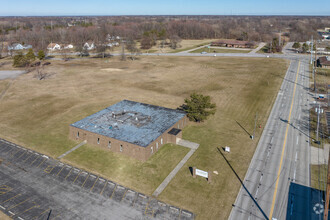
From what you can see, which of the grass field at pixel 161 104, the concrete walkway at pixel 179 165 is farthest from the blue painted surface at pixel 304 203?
the concrete walkway at pixel 179 165

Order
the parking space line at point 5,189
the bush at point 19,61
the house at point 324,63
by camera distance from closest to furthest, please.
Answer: the parking space line at point 5,189 < the house at point 324,63 < the bush at point 19,61

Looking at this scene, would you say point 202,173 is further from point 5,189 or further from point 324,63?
point 324,63

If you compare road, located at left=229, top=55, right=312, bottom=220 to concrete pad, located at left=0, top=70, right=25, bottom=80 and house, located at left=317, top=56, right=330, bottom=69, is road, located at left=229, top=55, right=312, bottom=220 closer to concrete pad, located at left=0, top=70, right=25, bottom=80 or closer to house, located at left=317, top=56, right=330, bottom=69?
house, located at left=317, top=56, right=330, bottom=69

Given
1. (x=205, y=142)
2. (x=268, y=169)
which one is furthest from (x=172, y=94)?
(x=268, y=169)

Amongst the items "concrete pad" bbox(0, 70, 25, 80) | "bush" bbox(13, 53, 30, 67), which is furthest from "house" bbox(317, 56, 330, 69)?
"bush" bbox(13, 53, 30, 67)

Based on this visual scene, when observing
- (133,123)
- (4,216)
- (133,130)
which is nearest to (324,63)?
(133,123)

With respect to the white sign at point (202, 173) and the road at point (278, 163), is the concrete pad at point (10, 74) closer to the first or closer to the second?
the white sign at point (202, 173)
